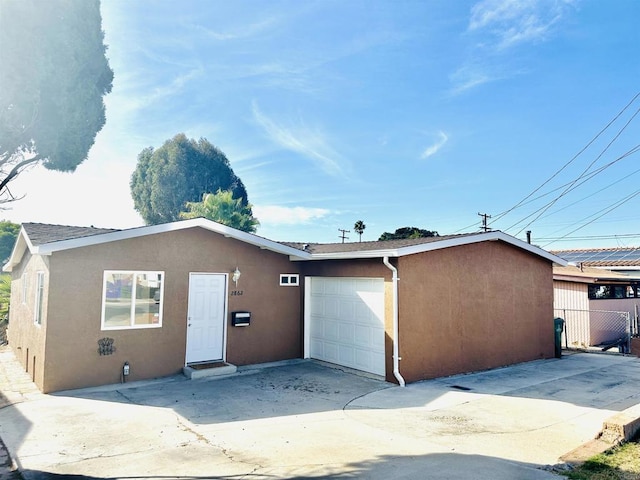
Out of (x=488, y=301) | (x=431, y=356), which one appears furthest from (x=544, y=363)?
(x=431, y=356)

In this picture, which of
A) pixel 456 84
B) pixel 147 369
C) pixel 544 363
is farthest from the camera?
pixel 456 84

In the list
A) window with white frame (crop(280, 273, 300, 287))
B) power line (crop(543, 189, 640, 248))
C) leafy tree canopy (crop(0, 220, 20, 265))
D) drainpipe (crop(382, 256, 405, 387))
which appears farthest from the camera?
leafy tree canopy (crop(0, 220, 20, 265))

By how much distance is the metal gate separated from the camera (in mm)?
15109

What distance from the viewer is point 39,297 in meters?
8.66

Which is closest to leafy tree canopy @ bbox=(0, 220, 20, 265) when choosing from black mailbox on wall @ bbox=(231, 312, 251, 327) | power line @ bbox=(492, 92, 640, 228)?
black mailbox on wall @ bbox=(231, 312, 251, 327)

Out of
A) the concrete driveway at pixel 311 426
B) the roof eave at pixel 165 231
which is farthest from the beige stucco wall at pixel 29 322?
the concrete driveway at pixel 311 426

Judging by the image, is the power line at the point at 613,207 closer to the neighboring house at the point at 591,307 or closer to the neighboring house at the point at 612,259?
the neighboring house at the point at 612,259

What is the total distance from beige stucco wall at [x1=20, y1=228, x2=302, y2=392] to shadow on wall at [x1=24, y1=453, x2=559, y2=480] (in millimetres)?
3784

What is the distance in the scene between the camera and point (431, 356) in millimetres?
8891

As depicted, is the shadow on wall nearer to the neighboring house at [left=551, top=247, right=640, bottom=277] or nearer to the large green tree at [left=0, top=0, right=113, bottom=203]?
the large green tree at [left=0, top=0, right=113, bottom=203]

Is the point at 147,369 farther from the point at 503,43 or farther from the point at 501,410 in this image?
the point at 503,43

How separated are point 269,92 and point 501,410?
43.7 feet

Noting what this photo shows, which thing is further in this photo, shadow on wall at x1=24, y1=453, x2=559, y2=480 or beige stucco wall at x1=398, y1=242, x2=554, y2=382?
beige stucco wall at x1=398, y1=242, x2=554, y2=382

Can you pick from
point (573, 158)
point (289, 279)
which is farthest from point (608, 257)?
point (289, 279)
